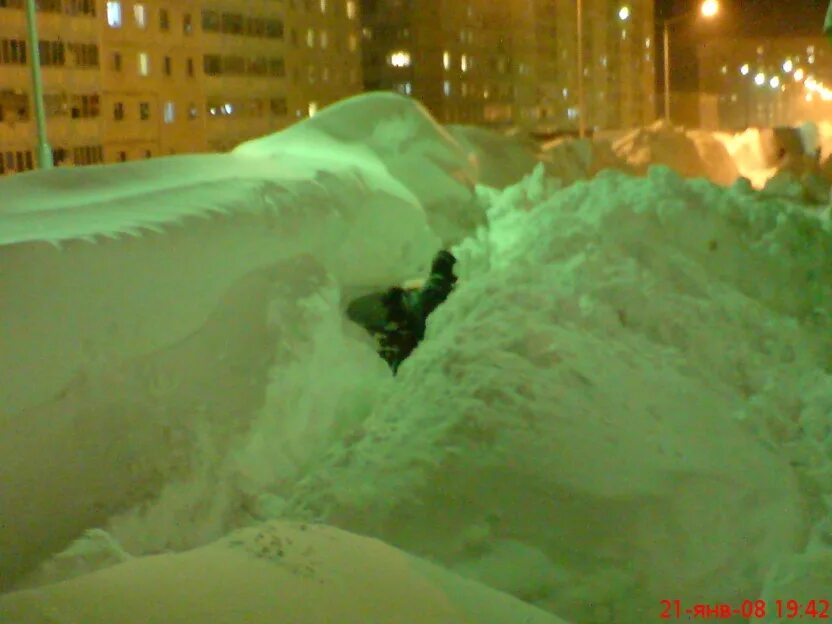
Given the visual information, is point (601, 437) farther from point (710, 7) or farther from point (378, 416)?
point (710, 7)

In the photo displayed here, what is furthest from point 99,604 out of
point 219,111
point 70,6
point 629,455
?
point 219,111

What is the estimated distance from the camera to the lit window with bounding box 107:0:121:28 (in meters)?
37.7

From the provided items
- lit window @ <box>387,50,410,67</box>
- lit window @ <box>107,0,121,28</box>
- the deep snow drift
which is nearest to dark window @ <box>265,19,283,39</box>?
lit window @ <box>107,0,121,28</box>

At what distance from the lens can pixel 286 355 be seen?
23.0 ft

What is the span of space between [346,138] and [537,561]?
8.25 m

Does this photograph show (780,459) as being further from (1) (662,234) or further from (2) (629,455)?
(1) (662,234)

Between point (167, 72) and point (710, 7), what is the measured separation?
881 inches

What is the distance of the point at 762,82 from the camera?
198 feet

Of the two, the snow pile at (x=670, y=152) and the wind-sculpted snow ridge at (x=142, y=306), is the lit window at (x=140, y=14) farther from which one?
the wind-sculpted snow ridge at (x=142, y=306)

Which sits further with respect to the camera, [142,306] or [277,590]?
[142,306]

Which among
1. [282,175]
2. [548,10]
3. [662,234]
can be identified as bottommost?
[662,234]

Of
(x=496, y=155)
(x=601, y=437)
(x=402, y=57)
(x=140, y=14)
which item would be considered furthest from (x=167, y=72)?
(x=601, y=437)

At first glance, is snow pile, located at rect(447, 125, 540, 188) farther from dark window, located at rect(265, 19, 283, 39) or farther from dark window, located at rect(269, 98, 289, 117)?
dark window, located at rect(265, 19, 283, 39)
